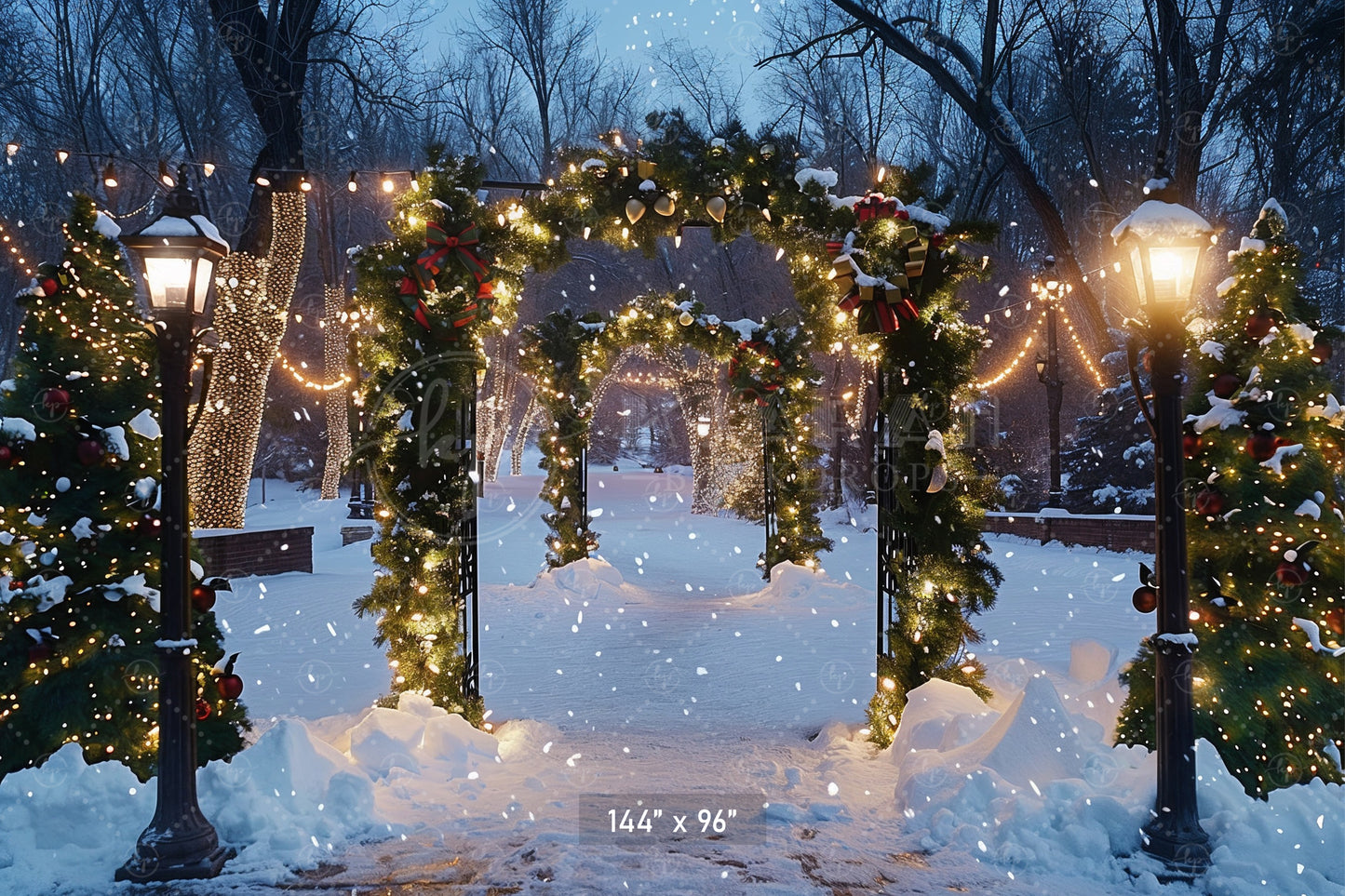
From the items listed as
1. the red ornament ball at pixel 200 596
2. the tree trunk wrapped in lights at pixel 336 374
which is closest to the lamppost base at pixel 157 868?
the red ornament ball at pixel 200 596

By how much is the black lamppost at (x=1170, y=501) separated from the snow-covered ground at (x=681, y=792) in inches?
6.9

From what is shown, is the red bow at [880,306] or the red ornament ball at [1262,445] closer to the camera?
the red ornament ball at [1262,445]

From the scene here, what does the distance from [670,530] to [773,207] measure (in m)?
17.5

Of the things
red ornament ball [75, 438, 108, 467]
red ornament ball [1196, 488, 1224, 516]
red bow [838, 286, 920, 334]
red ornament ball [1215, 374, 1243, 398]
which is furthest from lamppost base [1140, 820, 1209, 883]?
red ornament ball [75, 438, 108, 467]

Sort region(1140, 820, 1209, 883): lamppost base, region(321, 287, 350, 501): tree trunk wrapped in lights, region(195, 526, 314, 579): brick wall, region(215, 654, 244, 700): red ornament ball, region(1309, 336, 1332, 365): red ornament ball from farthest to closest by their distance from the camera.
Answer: region(321, 287, 350, 501): tree trunk wrapped in lights, region(195, 526, 314, 579): brick wall, region(1309, 336, 1332, 365): red ornament ball, region(215, 654, 244, 700): red ornament ball, region(1140, 820, 1209, 883): lamppost base

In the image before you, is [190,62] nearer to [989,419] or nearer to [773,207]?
[773,207]

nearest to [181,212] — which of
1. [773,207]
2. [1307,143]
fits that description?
[773,207]

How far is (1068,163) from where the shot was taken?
23172mm

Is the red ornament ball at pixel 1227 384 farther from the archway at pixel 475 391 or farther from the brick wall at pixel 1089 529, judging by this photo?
the brick wall at pixel 1089 529

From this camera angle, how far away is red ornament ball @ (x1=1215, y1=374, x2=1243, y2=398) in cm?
541

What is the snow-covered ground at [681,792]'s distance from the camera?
169 inches

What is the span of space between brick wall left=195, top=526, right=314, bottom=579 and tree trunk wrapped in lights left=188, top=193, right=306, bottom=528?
62 centimetres

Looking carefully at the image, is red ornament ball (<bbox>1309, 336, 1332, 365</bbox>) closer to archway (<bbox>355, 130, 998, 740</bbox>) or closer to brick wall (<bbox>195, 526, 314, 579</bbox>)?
archway (<bbox>355, 130, 998, 740</bbox>)

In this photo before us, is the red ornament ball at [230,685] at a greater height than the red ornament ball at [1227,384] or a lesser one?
lesser
